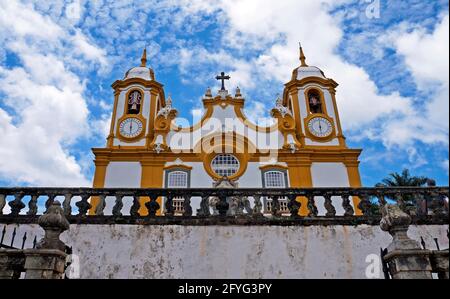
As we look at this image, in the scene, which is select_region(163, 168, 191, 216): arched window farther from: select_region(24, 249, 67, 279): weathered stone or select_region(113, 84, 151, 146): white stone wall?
select_region(24, 249, 67, 279): weathered stone

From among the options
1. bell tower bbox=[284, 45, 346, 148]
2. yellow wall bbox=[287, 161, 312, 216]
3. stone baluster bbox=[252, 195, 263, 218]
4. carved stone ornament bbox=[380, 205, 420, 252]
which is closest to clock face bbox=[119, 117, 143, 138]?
yellow wall bbox=[287, 161, 312, 216]

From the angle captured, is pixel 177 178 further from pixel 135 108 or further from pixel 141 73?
pixel 141 73

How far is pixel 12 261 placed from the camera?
4500 millimetres

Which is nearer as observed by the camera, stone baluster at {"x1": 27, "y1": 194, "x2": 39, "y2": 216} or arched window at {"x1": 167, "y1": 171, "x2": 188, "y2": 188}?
stone baluster at {"x1": 27, "y1": 194, "x2": 39, "y2": 216}

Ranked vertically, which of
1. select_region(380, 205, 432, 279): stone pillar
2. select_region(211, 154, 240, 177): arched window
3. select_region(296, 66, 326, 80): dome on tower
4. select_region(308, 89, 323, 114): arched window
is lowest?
select_region(380, 205, 432, 279): stone pillar

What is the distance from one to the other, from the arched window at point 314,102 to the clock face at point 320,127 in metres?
0.82

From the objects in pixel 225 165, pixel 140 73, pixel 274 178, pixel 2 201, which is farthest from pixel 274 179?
pixel 2 201

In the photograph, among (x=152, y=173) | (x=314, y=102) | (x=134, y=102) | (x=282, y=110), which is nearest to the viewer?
(x=152, y=173)

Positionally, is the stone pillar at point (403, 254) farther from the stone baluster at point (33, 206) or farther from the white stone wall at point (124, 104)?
the white stone wall at point (124, 104)

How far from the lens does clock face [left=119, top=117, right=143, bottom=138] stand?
59.9ft

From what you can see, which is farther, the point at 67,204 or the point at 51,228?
the point at 67,204

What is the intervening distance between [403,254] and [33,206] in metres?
6.47

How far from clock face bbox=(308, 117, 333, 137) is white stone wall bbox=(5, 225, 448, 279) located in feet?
39.4
